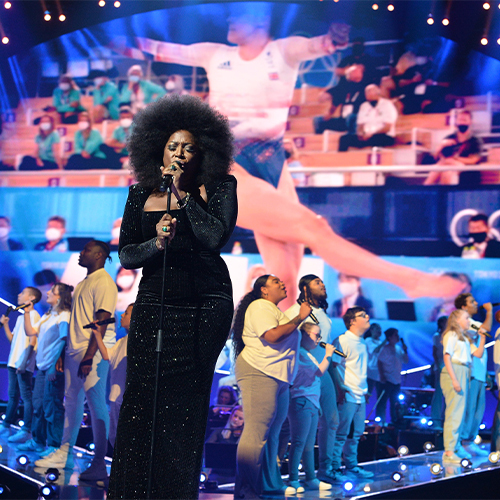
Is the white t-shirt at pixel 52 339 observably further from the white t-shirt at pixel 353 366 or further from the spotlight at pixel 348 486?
the spotlight at pixel 348 486

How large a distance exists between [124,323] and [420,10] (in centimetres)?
392

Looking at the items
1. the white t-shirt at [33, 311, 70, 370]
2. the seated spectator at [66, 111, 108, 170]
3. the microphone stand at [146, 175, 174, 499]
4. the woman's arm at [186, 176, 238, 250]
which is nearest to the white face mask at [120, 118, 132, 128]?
the seated spectator at [66, 111, 108, 170]

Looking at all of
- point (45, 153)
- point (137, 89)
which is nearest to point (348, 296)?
point (137, 89)

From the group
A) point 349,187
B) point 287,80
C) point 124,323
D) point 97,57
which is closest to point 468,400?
point 349,187

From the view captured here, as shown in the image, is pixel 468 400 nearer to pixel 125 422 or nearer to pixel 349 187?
pixel 349 187

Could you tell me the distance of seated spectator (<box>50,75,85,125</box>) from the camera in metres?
5.73

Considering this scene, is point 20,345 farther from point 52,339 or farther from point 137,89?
point 137,89

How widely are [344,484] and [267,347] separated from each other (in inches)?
46.3

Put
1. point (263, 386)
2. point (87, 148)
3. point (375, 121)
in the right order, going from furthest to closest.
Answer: point (87, 148) < point (375, 121) < point (263, 386)

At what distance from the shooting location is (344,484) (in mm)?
4227

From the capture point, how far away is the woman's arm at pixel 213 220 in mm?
1893

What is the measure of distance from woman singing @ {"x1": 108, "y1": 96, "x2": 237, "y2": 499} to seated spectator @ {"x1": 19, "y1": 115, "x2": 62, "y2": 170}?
4047 millimetres

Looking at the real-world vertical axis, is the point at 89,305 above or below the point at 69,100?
below

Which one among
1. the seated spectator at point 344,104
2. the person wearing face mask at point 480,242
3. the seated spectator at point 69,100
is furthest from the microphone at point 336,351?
the seated spectator at point 69,100
